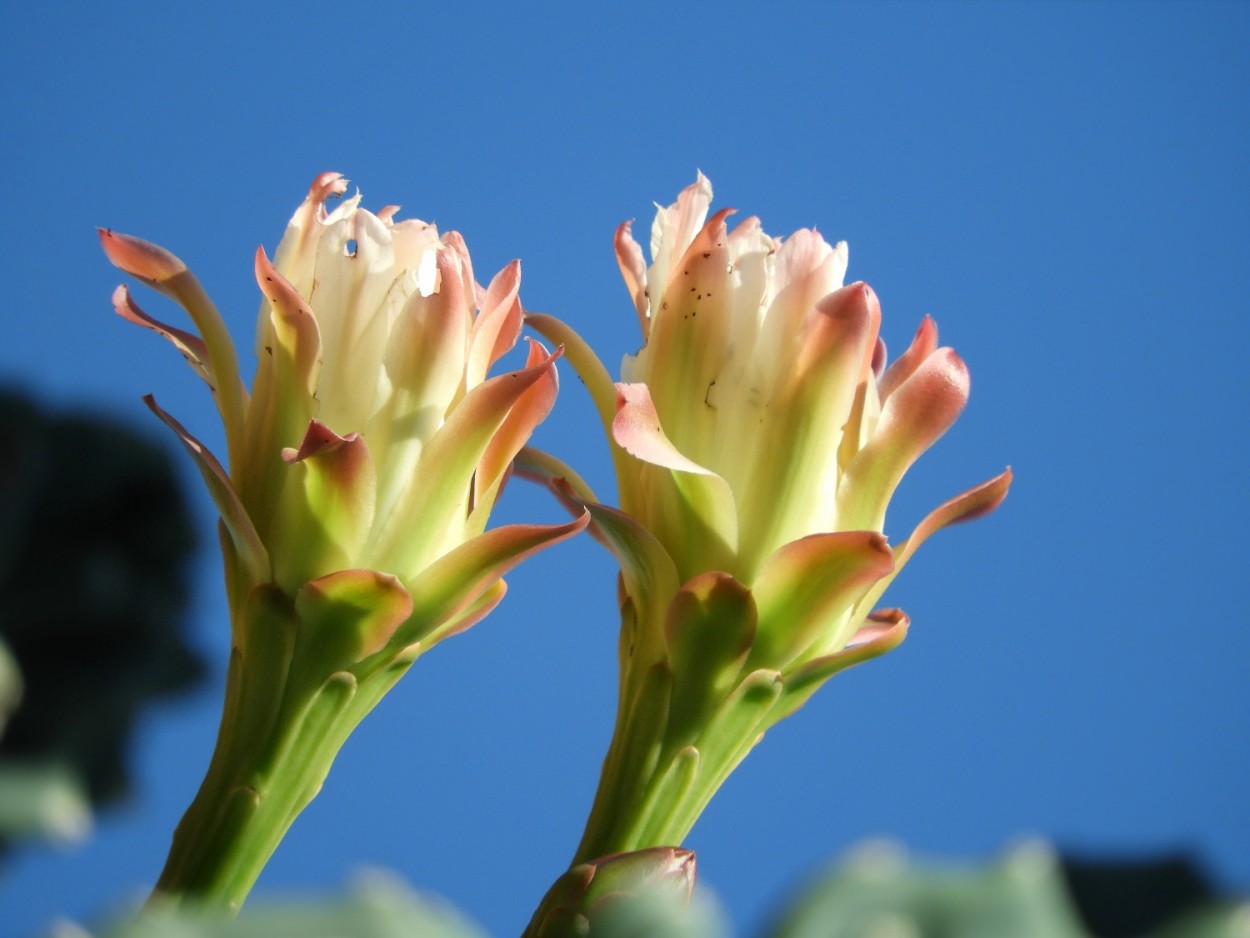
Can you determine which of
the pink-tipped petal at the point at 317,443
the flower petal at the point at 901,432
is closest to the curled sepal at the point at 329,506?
the pink-tipped petal at the point at 317,443

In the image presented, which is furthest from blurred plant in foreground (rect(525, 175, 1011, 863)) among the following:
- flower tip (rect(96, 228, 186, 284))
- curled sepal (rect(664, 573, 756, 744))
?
flower tip (rect(96, 228, 186, 284))

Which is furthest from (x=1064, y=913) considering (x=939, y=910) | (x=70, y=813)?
(x=70, y=813)

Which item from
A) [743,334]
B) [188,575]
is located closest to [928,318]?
[743,334]

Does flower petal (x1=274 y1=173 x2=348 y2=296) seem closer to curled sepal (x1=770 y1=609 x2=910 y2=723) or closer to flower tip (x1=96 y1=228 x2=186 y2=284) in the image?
flower tip (x1=96 y1=228 x2=186 y2=284)

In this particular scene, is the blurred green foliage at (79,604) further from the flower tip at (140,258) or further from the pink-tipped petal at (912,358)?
the pink-tipped petal at (912,358)

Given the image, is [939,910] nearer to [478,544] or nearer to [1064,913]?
[1064,913]

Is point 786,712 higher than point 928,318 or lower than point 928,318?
lower

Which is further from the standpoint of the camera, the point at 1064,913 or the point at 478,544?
the point at 478,544

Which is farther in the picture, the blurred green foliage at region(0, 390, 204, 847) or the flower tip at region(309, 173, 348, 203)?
the flower tip at region(309, 173, 348, 203)
